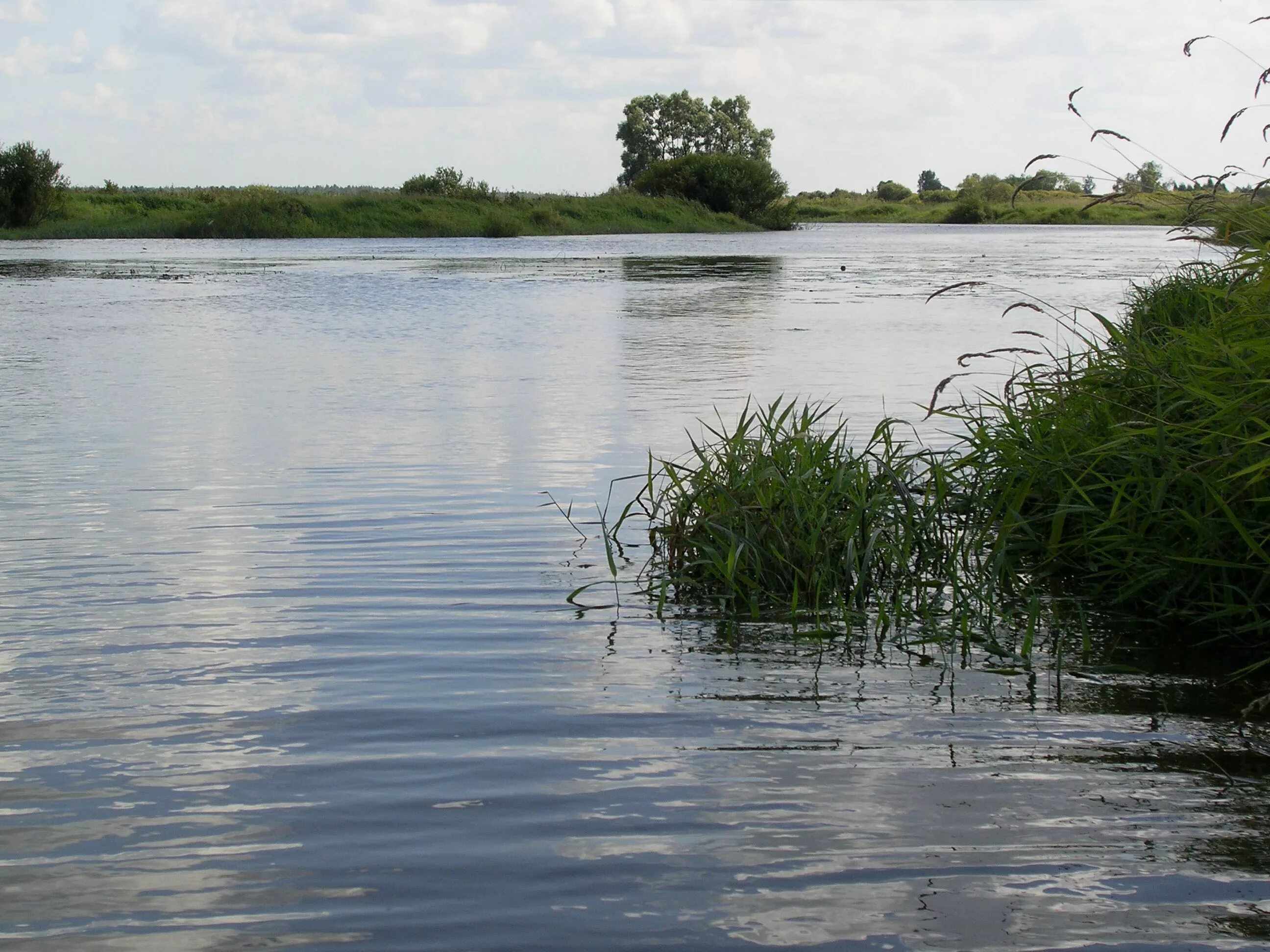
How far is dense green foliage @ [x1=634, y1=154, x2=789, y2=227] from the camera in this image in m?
84.0

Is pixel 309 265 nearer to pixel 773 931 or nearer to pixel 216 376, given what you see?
pixel 216 376

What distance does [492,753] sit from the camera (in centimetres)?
413

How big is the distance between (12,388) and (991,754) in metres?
12.2

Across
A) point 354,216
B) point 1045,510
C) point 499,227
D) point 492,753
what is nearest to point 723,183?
point 499,227

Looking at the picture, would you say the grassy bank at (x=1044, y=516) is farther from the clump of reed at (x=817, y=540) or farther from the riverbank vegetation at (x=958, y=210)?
the riverbank vegetation at (x=958, y=210)

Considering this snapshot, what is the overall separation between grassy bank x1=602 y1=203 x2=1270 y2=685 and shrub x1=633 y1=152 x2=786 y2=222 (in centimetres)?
7922

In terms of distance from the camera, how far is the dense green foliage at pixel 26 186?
61812 mm

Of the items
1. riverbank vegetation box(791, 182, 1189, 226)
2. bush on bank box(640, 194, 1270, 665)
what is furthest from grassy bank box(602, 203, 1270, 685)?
riverbank vegetation box(791, 182, 1189, 226)

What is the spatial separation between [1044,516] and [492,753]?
3240 mm

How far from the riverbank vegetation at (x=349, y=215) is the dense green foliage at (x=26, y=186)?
0.86 m

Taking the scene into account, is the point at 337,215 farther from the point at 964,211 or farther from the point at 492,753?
the point at 492,753

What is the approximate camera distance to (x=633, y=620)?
5.79 m

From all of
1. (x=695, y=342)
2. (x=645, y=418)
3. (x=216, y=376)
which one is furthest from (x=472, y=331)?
(x=645, y=418)

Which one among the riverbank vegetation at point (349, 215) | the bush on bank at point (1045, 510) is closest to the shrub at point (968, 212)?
the riverbank vegetation at point (349, 215)
